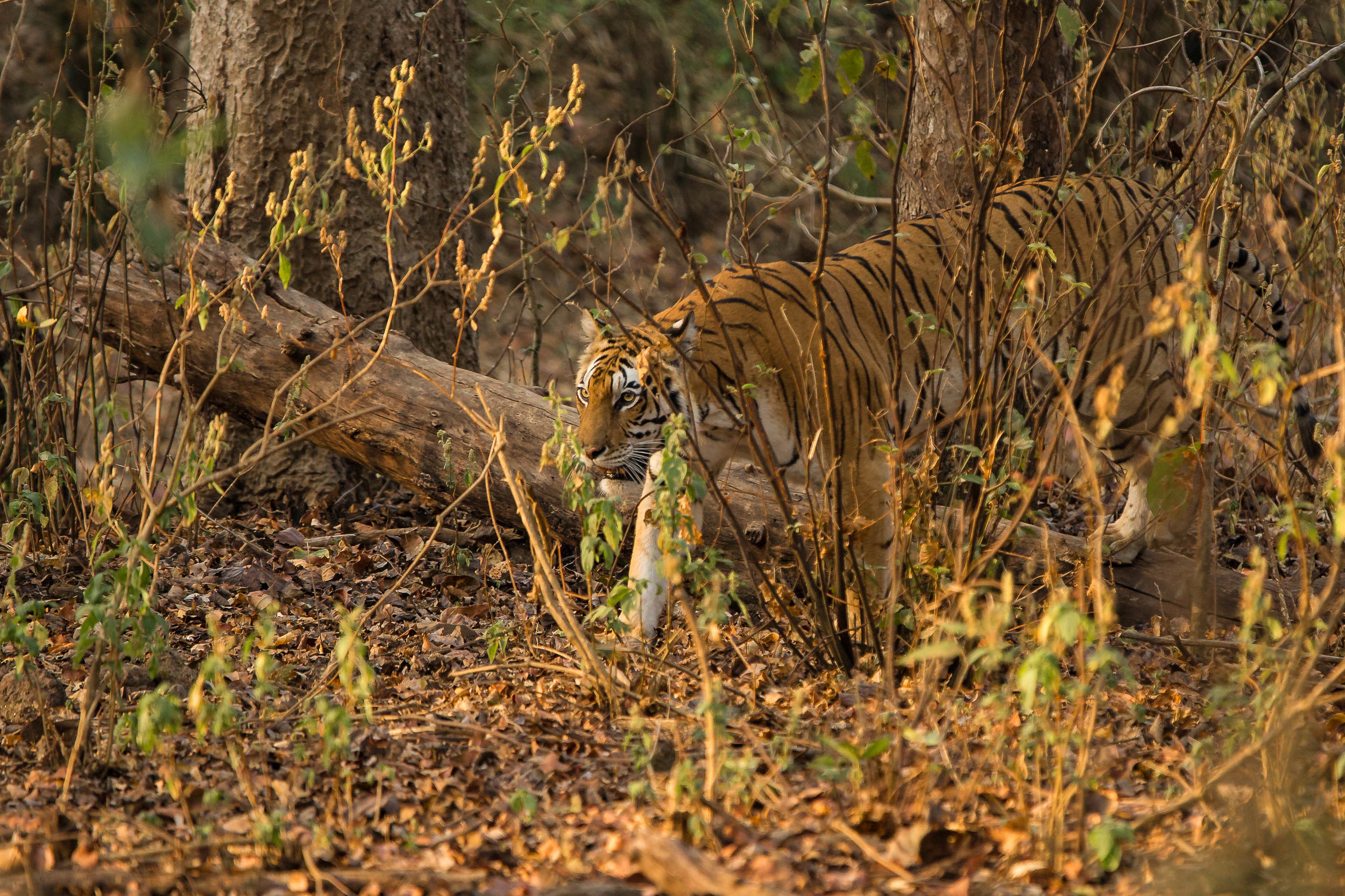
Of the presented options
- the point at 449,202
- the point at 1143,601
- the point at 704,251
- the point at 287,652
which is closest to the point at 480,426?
the point at 287,652

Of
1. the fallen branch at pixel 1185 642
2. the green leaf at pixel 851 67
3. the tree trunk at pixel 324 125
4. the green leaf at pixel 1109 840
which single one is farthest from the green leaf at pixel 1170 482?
the tree trunk at pixel 324 125

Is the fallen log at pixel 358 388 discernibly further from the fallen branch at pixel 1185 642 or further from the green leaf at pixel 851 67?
the green leaf at pixel 851 67

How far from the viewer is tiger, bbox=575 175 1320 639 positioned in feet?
12.4

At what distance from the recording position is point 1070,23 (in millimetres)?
3576

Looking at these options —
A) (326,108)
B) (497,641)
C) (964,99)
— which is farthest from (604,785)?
(326,108)

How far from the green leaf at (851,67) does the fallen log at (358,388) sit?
1.58 metres

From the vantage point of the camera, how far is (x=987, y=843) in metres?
2.29

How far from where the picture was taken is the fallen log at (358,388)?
443 centimetres

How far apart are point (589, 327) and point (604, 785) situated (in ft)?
5.96

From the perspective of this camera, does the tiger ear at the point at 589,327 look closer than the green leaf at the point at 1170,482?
No

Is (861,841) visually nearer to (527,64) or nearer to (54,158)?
(527,64)

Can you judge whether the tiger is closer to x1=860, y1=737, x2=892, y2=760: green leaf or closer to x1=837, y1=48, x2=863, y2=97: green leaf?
x1=837, y1=48, x2=863, y2=97: green leaf

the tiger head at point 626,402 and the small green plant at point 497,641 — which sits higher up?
the tiger head at point 626,402

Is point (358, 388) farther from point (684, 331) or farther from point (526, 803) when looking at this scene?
point (526, 803)
